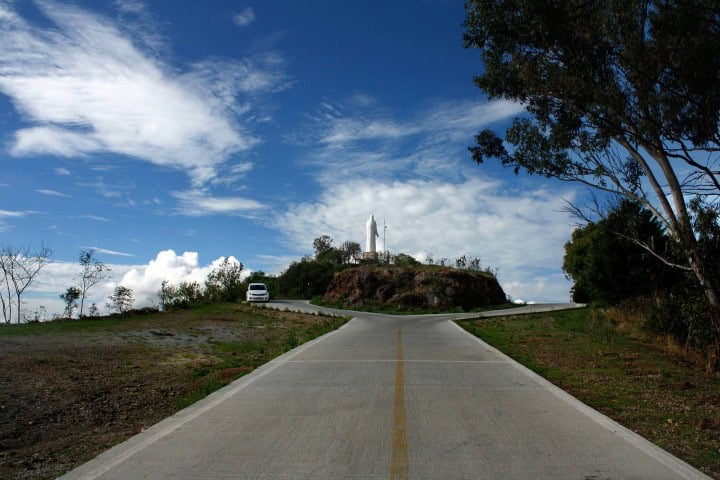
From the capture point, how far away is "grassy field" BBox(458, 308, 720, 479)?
7488mm

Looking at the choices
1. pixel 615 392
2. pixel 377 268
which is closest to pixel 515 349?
pixel 615 392

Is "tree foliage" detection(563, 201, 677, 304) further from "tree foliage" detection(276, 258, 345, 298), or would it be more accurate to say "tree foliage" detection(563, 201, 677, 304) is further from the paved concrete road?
"tree foliage" detection(276, 258, 345, 298)

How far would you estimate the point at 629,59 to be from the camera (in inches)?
569

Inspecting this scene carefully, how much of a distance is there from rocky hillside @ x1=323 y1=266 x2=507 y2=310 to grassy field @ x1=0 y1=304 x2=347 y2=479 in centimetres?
2836

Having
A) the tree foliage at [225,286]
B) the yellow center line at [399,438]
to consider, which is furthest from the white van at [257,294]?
the yellow center line at [399,438]

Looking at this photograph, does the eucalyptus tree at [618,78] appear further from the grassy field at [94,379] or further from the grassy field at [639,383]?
the grassy field at [94,379]

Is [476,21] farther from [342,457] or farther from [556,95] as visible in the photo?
[342,457]

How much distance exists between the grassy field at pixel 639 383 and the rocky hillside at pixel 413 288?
27720 mm

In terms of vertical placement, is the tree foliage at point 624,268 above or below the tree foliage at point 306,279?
below

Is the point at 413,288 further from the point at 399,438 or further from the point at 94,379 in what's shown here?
the point at 399,438

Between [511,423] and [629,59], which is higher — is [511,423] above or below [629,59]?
below

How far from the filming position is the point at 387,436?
6926 millimetres

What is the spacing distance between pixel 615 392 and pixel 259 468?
7695 mm

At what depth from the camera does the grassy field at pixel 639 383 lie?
7.49m
